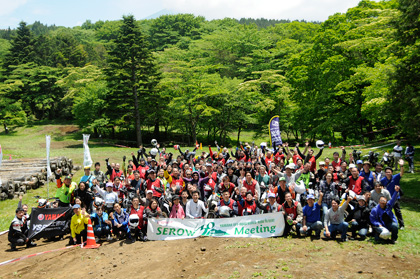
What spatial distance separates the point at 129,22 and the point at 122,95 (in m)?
8.12

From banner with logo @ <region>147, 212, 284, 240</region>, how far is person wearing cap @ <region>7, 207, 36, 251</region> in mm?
4225

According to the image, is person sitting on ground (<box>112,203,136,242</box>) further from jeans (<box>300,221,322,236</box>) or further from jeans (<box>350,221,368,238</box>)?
jeans (<box>350,221,368,238</box>)

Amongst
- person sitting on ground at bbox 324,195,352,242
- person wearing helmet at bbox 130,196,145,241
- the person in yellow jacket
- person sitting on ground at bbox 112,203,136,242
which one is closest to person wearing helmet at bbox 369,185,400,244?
person sitting on ground at bbox 324,195,352,242

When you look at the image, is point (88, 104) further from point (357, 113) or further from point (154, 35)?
point (154, 35)

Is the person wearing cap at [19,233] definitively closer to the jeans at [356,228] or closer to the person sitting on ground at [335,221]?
the person sitting on ground at [335,221]

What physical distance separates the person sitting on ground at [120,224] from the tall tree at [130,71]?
2526 cm

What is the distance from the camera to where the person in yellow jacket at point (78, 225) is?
10188mm

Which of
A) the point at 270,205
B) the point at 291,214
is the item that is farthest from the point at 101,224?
the point at 291,214

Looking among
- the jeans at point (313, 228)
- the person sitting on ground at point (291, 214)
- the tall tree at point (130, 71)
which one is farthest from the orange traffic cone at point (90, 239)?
the tall tree at point (130, 71)

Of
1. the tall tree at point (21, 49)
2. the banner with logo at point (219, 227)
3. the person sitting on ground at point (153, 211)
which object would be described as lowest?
the banner with logo at point (219, 227)

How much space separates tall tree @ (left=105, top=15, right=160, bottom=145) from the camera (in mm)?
34500

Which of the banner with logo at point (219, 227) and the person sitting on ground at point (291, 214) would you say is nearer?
the person sitting on ground at point (291, 214)

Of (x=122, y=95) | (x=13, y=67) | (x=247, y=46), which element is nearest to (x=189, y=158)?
(x=122, y=95)

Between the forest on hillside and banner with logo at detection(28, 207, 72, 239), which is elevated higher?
the forest on hillside
